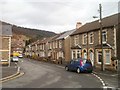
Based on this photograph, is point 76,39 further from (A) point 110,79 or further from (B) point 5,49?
(A) point 110,79

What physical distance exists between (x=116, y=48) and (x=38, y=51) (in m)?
53.6

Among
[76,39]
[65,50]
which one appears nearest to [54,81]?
[76,39]

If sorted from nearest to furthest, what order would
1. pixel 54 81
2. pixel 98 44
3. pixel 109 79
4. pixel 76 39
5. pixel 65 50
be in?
pixel 54 81 < pixel 109 79 < pixel 98 44 < pixel 76 39 < pixel 65 50

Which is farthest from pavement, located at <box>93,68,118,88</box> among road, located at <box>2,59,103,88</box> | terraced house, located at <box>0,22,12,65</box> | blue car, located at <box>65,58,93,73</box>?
terraced house, located at <box>0,22,12,65</box>

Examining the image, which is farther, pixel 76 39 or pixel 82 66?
pixel 76 39

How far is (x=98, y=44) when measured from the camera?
3456cm

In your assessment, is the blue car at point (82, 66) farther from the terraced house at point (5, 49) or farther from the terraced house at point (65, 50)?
the terraced house at point (65, 50)

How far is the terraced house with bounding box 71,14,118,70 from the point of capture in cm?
3070

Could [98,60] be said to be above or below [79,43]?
below

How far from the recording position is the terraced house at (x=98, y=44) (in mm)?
30703

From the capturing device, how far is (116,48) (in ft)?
98.7

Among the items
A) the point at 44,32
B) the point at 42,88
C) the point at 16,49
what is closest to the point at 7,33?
the point at 42,88

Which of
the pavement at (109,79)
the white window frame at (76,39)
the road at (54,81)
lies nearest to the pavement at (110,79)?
the pavement at (109,79)

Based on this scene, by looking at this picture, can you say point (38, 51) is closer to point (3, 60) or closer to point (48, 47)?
point (48, 47)
